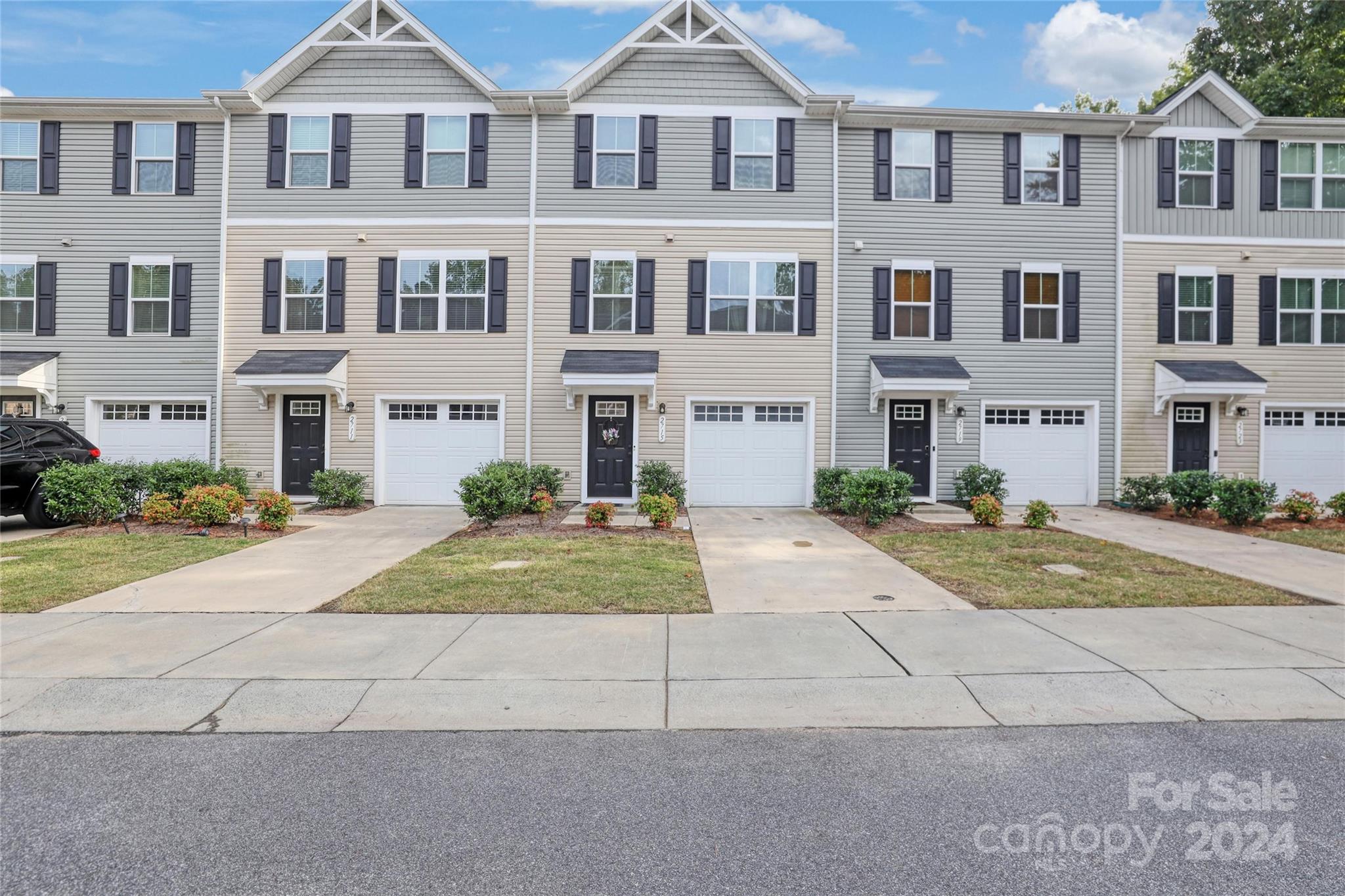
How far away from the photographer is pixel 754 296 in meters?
15.1

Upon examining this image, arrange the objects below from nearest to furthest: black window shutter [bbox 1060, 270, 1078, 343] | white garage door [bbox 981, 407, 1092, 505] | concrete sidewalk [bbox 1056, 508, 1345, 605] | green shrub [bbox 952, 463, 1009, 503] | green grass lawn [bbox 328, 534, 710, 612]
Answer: green grass lawn [bbox 328, 534, 710, 612], concrete sidewalk [bbox 1056, 508, 1345, 605], green shrub [bbox 952, 463, 1009, 503], black window shutter [bbox 1060, 270, 1078, 343], white garage door [bbox 981, 407, 1092, 505]

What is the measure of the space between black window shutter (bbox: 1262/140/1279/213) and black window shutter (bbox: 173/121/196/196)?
23904mm

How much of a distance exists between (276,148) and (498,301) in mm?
5904

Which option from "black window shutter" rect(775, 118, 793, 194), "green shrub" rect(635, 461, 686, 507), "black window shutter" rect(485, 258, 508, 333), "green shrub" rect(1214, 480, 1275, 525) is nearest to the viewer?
"green shrub" rect(1214, 480, 1275, 525)

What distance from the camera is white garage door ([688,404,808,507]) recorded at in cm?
1520

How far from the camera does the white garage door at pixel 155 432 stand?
15.3 m

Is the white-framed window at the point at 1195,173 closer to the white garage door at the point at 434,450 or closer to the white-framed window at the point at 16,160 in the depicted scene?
the white garage door at the point at 434,450

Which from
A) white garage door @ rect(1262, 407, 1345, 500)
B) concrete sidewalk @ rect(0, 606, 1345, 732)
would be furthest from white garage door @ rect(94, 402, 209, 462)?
white garage door @ rect(1262, 407, 1345, 500)

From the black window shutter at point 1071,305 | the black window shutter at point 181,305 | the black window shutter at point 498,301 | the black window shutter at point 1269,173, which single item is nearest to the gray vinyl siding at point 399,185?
the black window shutter at point 498,301

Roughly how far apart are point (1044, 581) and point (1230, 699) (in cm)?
347

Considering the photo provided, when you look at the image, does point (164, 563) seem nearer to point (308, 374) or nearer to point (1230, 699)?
point (308, 374)

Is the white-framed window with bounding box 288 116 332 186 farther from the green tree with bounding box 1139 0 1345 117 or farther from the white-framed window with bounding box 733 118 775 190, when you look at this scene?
the green tree with bounding box 1139 0 1345 117

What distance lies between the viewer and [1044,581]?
8086 millimetres

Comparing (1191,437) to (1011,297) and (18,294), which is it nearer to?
(1011,297)
